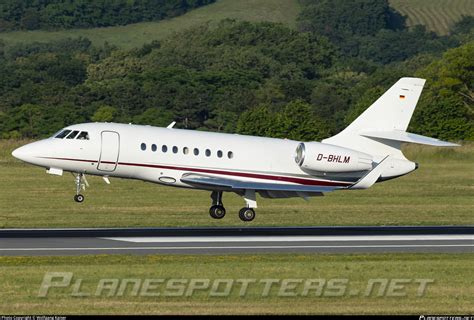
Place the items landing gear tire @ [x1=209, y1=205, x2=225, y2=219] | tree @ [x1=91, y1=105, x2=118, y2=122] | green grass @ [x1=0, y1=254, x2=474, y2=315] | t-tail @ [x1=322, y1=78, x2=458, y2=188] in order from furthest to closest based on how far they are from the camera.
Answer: tree @ [x1=91, y1=105, x2=118, y2=122], landing gear tire @ [x1=209, y1=205, x2=225, y2=219], t-tail @ [x1=322, y1=78, x2=458, y2=188], green grass @ [x1=0, y1=254, x2=474, y2=315]

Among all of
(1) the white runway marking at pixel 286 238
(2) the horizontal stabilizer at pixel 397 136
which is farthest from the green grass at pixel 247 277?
(2) the horizontal stabilizer at pixel 397 136

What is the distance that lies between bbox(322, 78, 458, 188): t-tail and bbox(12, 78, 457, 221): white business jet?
0.03 metres

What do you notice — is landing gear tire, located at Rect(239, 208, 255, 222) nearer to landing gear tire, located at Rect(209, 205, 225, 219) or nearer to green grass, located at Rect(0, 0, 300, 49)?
landing gear tire, located at Rect(209, 205, 225, 219)

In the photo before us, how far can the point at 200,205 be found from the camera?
148 feet

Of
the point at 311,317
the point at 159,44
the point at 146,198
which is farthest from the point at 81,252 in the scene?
the point at 159,44

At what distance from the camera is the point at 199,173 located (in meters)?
37.0

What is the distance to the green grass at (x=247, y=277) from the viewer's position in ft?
71.3

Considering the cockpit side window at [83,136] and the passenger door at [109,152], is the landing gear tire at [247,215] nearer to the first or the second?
the passenger door at [109,152]

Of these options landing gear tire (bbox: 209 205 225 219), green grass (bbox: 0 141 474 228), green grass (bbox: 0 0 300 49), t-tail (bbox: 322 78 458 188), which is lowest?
green grass (bbox: 0 0 300 49)

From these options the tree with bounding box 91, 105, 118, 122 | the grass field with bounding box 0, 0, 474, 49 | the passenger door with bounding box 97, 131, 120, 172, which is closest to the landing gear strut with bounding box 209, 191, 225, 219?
the passenger door with bounding box 97, 131, 120, 172

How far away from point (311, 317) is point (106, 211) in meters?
22.2

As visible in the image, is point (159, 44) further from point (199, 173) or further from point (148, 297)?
point (148, 297)

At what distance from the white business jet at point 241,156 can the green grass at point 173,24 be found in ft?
425

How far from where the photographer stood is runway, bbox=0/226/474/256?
2986cm
